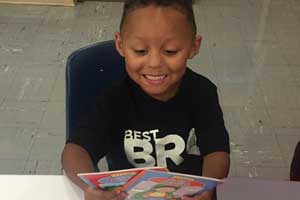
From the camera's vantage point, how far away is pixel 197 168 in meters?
1.20

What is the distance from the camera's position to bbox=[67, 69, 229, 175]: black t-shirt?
3.66 ft

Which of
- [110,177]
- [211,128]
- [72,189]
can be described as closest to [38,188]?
[72,189]

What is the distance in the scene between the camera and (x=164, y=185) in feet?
2.75

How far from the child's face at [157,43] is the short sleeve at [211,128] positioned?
0.50ft

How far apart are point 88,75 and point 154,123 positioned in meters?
0.25

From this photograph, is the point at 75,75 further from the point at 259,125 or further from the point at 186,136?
the point at 259,125

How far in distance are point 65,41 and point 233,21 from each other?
129 centimetres

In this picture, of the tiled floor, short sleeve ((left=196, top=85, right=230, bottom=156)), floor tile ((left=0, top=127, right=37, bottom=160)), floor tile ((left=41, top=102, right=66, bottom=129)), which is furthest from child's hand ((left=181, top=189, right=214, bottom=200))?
floor tile ((left=41, top=102, right=66, bottom=129))

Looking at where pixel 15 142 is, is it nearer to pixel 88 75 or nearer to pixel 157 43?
pixel 88 75

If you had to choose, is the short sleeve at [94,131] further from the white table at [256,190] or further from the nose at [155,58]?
the white table at [256,190]

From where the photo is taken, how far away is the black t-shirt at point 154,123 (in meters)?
1.12

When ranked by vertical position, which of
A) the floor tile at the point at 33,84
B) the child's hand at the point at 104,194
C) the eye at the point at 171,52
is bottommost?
the floor tile at the point at 33,84

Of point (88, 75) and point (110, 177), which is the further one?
point (88, 75)

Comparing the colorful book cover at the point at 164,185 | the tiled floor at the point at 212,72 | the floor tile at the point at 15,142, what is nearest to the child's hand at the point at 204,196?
the colorful book cover at the point at 164,185
